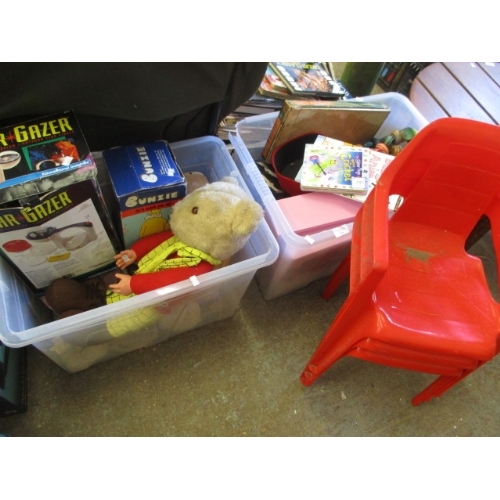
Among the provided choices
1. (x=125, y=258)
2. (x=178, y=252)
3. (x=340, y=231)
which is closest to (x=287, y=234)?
(x=340, y=231)

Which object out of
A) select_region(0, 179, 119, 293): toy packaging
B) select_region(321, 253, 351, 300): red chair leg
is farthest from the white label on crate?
select_region(0, 179, 119, 293): toy packaging

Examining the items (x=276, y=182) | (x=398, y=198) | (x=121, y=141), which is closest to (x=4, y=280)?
(x=121, y=141)

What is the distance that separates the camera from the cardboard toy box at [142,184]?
2.75ft

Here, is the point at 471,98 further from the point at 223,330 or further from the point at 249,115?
the point at 223,330

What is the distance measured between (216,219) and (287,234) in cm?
22

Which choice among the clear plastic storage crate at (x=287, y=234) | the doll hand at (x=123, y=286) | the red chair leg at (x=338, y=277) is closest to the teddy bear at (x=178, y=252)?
the doll hand at (x=123, y=286)

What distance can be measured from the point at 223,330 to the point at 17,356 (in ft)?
1.80

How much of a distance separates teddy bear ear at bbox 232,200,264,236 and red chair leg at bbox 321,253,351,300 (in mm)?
387

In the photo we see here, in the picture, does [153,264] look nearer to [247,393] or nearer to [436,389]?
[247,393]

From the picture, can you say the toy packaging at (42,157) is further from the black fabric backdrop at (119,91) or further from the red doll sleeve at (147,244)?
the red doll sleeve at (147,244)

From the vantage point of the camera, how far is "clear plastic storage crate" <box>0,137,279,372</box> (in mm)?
781

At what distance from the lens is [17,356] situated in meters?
0.99

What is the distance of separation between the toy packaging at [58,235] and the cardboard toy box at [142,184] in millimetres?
43

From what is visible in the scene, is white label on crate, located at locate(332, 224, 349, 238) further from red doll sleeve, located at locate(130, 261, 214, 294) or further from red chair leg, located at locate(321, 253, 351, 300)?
red doll sleeve, located at locate(130, 261, 214, 294)
